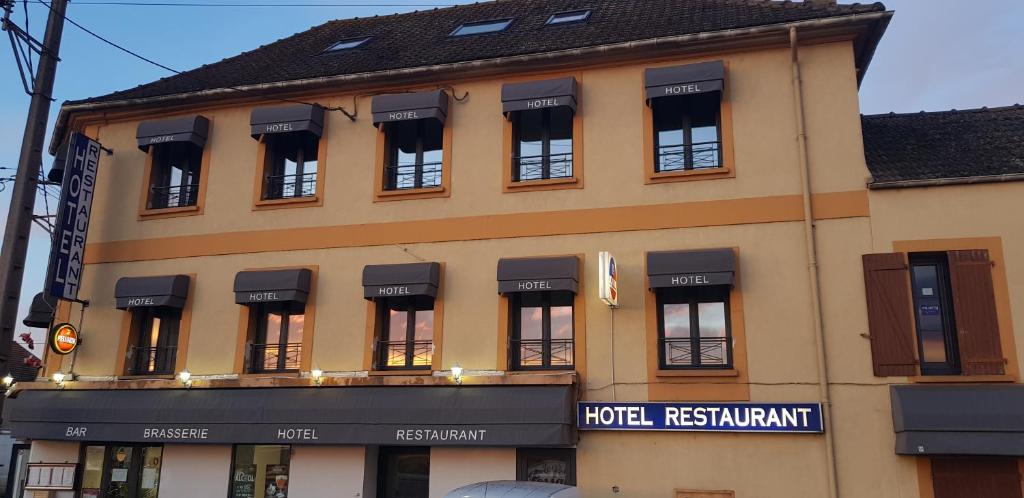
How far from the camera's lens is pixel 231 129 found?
16312mm

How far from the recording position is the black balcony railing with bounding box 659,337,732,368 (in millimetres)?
12844

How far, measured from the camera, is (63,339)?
1559 centimetres

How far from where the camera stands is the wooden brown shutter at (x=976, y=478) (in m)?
11.2

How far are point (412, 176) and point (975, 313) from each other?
9662 mm

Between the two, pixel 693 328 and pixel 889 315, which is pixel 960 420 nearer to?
pixel 889 315

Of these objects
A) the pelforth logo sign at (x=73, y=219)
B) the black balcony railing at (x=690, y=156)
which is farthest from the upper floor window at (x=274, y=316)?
the black balcony railing at (x=690, y=156)

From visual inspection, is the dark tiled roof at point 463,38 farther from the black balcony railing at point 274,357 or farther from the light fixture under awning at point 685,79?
the black balcony railing at point 274,357

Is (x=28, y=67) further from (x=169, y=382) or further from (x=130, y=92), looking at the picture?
(x=169, y=382)

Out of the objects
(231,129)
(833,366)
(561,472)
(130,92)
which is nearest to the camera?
(833,366)

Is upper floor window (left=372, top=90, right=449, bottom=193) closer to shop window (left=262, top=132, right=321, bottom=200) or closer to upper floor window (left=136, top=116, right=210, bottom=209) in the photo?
shop window (left=262, top=132, right=321, bottom=200)

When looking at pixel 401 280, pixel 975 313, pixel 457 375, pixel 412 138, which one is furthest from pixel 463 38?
pixel 975 313

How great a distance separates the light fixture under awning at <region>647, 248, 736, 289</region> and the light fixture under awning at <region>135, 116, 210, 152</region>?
942 centimetres

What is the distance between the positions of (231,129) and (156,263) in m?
3.08

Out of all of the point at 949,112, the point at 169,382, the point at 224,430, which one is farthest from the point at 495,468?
the point at 949,112
